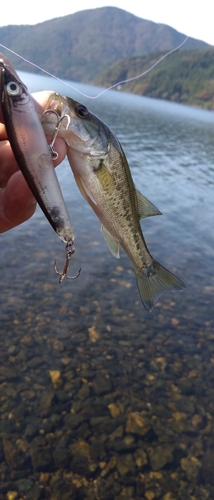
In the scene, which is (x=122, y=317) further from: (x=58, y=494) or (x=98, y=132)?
(x=98, y=132)

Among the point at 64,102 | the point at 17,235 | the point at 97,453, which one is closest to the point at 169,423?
the point at 97,453

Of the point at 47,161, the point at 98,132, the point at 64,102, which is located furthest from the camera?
the point at 98,132

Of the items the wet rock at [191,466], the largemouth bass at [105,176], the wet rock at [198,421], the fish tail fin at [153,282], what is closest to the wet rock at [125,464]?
the wet rock at [191,466]

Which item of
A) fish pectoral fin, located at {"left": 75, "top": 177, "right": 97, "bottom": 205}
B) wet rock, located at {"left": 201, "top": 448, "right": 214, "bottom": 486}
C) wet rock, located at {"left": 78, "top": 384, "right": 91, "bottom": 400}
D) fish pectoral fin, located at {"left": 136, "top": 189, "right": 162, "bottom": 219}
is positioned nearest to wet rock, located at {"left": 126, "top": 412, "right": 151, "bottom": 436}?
wet rock, located at {"left": 78, "top": 384, "right": 91, "bottom": 400}

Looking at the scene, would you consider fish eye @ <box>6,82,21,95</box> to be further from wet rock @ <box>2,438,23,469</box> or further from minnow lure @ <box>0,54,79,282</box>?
wet rock @ <box>2,438,23,469</box>

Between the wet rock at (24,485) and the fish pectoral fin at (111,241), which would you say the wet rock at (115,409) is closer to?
the wet rock at (24,485)

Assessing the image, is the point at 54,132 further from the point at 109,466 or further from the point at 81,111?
the point at 109,466
